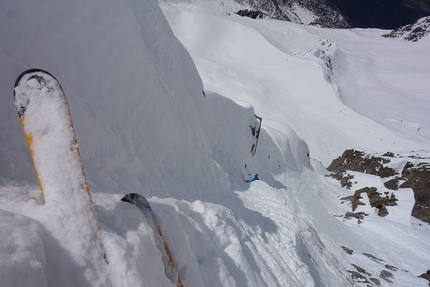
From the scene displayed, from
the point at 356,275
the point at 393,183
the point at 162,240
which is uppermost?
the point at 162,240

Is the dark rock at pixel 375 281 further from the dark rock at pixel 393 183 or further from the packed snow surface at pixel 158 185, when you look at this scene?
the dark rock at pixel 393 183

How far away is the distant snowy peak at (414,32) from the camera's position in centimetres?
5762

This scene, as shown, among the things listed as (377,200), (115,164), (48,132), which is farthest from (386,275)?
(48,132)

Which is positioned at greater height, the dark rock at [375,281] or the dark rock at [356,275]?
the dark rock at [356,275]

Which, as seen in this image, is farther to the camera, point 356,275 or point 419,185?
point 419,185

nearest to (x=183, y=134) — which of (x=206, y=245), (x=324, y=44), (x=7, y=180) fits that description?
(x=206, y=245)

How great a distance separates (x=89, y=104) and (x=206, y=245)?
2315 millimetres

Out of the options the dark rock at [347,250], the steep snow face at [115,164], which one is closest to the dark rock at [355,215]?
the dark rock at [347,250]

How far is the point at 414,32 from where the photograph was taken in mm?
59000

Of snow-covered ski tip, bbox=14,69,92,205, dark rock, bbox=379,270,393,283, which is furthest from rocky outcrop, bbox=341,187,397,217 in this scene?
snow-covered ski tip, bbox=14,69,92,205

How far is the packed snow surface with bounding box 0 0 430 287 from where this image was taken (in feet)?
5.24

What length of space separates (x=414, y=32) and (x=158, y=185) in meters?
73.4

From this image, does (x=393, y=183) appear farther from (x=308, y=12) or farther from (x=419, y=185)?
(x=308, y=12)

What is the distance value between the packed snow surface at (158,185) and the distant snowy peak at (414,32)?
57014mm
